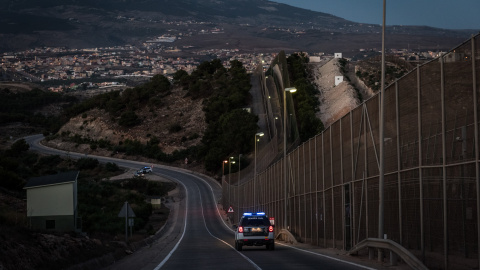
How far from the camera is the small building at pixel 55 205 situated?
3244cm

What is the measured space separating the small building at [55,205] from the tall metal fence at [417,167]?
455 inches

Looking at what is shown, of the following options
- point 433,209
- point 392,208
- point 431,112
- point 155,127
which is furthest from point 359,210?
point 155,127

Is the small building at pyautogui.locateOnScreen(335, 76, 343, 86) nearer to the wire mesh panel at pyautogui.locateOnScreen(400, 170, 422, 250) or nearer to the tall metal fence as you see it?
the tall metal fence

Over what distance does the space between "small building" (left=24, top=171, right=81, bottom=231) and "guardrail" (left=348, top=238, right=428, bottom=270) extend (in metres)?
12.0

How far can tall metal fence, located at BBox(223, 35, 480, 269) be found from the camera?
1905cm

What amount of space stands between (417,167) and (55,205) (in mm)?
16608

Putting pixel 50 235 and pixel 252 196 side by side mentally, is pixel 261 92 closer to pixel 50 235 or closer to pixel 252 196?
pixel 252 196

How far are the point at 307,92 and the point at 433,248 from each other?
13366 cm

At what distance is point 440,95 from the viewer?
21.0 metres

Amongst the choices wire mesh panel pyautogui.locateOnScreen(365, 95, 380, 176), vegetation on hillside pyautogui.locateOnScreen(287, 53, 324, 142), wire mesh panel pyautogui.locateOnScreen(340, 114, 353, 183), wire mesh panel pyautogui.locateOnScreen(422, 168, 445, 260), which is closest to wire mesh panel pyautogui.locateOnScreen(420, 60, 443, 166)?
wire mesh panel pyautogui.locateOnScreen(422, 168, 445, 260)

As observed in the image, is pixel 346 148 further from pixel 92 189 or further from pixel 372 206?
pixel 92 189

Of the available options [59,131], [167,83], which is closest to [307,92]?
[167,83]

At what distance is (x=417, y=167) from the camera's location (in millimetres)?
22672

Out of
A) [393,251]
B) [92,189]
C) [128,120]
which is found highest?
[128,120]
